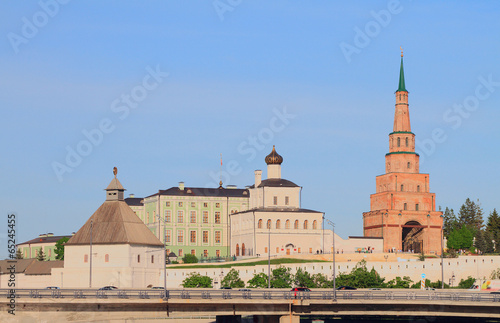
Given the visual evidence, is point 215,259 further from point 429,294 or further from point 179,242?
point 429,294

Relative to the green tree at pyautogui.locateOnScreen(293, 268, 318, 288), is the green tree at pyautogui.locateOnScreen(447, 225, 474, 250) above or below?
above

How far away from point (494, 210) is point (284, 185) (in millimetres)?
36684

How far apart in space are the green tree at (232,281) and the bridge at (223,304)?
35.7 m

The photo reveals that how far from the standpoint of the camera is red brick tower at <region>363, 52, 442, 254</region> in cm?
12431

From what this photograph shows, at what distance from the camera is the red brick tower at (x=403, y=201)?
124 m

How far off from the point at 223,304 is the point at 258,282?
126ft

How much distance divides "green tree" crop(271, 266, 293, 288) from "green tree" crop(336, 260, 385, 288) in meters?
5.27

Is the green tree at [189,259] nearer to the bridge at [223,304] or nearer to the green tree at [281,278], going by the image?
the green tree at [281,278]

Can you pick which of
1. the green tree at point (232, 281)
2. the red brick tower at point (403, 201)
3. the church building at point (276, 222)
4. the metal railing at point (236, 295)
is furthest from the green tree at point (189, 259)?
the metal railing at point (236, 295)

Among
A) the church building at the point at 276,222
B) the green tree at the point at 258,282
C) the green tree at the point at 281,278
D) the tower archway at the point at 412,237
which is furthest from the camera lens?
the tower archway at the point at 412,237

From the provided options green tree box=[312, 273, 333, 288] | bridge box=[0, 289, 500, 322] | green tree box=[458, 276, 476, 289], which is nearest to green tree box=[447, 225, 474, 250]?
green tree box=[458, 276, 476, 289]

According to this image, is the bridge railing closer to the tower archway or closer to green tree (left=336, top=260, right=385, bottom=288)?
green tree (left=336, top=260, right=385, bottom=288)

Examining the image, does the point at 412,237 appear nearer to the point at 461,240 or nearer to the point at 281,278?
the point at 461,240

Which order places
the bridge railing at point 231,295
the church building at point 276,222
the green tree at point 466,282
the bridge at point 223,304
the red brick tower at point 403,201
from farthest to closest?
the red brick tower at point 403,201 < the church building at point 276,222 < the green tree at point 466,282 < the bridge railing at point 231,295 < the bridge at point 223,304
